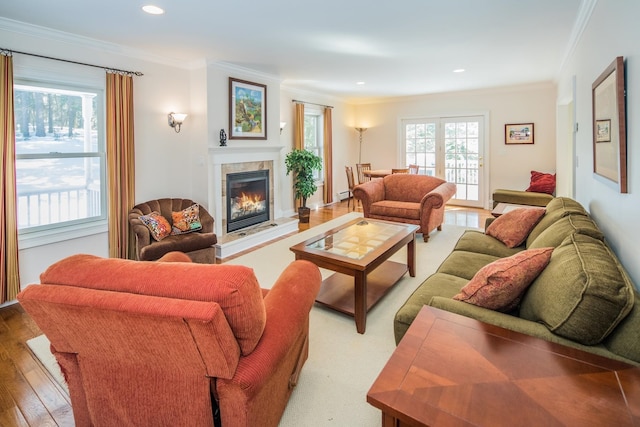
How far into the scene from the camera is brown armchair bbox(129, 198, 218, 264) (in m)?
3.72

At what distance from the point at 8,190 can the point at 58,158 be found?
2.03 feet

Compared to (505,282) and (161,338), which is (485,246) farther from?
(161,338)

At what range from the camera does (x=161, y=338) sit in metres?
1.25

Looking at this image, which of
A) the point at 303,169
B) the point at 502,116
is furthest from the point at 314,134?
the point at 502,116

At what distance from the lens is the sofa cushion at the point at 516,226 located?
10.1 ft

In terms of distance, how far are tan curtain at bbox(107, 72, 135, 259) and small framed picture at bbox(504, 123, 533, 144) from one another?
677 cm

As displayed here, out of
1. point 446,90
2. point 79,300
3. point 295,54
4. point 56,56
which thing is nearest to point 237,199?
point 295,54

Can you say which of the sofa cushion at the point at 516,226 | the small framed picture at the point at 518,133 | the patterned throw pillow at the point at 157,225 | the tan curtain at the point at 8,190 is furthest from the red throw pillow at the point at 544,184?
the tan curtain at the point at 8,190

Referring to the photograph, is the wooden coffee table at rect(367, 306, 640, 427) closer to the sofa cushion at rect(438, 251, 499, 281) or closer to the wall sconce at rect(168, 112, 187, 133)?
the sofa cushion at rect(438, 251, 499, 281)

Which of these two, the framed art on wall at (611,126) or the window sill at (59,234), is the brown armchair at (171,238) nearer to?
the window sill at (59,234)

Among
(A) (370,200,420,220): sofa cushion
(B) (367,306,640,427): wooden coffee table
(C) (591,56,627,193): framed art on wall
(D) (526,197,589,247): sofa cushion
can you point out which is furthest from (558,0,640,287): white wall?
(A) (370,200,420,220): sofa cushion

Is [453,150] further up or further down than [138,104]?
further down

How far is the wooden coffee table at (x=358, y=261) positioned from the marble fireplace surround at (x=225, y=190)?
1664 mm

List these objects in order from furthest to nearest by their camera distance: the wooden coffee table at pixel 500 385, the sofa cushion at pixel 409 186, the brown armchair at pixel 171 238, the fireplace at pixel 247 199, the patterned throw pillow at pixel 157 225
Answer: the sofa cushion at pixel 409 186 → the fireplace at pixel 247 199 → the patterned throw pillow at pixel 157 225 → the brown armchair at pixel 171 238 → the wooden coffee table at pixel 500 385
